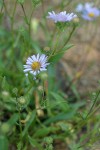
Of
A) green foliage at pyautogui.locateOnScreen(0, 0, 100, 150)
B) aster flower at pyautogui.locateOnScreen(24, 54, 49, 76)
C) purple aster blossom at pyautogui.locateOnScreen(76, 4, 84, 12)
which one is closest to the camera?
aster flower at pyautogui.locateOnScreen(24, 54, 49, 76)

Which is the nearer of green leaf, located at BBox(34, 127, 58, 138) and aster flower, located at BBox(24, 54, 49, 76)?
aster flower, located at BBox(24, 54, 49, 76)

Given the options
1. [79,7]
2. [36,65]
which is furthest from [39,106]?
[79,7]

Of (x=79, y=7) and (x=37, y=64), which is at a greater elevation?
(x=79, y=7)

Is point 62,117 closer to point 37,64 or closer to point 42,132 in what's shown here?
point 42,132

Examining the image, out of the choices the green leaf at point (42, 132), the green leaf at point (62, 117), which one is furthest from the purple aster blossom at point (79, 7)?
the green leaf at point (42, 132)

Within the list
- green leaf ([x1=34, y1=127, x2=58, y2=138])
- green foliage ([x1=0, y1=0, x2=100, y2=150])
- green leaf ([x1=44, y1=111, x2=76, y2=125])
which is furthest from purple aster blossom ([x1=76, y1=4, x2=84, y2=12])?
green leaf ([x1=34, y1=127, x2=58, y2=138])

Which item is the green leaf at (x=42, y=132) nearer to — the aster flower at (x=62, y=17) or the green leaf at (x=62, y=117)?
the green leaf at (x=62, y=117)

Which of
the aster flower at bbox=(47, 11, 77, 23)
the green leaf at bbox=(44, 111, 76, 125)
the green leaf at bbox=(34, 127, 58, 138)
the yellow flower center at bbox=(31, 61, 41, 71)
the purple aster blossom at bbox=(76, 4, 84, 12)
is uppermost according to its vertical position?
the purple aster blossom at bbox=(76, 4, 84, 12)

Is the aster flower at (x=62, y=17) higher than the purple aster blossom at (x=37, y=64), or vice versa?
the aster flower at (x=62, y=17)

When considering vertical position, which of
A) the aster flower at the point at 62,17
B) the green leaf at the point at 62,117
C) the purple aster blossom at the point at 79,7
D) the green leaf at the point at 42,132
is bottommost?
the green leaf at the point at 42,132

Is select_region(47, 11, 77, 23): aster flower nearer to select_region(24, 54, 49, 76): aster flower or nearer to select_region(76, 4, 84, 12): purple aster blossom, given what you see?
select_region(24, 54, 49, 76): aster flower

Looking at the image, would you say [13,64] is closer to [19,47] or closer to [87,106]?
[19,47]

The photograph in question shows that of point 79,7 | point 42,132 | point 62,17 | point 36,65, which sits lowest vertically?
point 42,132
